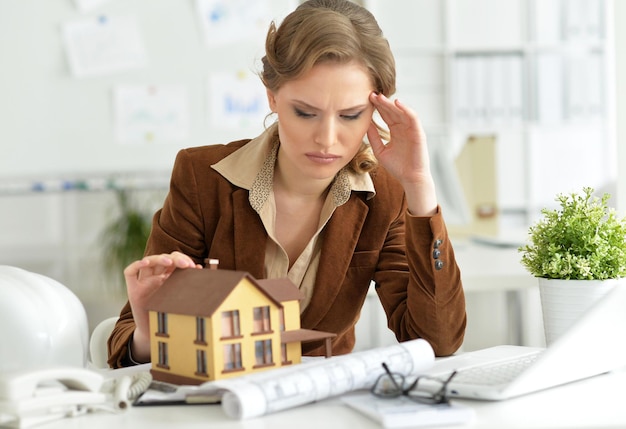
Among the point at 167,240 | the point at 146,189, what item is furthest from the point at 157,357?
the point at 146,189

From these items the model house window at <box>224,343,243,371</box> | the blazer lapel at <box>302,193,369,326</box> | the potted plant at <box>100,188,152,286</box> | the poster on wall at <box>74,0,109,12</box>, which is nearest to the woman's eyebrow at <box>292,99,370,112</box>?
the blazer lapel at <box>302,193,369,326</box>

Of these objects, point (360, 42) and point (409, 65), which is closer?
point (360, 42)

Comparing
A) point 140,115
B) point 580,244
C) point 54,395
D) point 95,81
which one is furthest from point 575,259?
point 95,81

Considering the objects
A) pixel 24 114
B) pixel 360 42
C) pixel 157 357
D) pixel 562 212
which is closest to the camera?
pixel 157 357

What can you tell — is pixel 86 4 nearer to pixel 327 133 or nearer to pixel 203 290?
pixel 327 133

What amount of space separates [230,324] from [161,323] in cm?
12

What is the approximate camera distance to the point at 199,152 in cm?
172

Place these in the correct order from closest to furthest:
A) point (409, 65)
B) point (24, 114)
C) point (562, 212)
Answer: point (562, 212) < point (24, 114) < point (409, 65)

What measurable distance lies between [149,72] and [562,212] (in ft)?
11.0

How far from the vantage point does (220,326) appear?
1082mm

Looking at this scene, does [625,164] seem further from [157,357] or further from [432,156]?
[432,156]

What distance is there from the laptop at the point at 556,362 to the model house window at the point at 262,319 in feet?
0.76

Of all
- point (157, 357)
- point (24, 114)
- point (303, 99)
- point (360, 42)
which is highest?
point (24, 114)

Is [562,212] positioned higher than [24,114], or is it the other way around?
[24,114]
